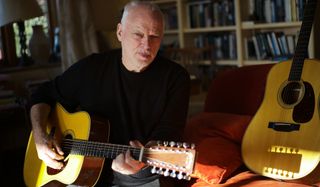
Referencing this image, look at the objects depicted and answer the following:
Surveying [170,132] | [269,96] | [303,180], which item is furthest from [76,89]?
[303,180]

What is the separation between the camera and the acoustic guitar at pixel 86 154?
4.06 ft

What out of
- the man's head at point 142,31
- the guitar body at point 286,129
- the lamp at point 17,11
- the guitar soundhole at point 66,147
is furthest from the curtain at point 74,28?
the guitar body at point 286,129

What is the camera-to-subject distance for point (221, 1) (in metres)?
3.76

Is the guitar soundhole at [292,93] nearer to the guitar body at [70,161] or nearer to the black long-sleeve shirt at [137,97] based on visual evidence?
the black long-sleeve shirt at [137,97]

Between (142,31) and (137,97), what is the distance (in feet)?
0.89

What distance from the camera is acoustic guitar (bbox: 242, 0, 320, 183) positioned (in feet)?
4.96

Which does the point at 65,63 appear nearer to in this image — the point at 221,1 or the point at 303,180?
the point at 221,1

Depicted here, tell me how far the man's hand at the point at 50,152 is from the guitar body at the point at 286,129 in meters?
0.76

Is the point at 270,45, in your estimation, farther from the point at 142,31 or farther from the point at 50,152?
the point at 50,152

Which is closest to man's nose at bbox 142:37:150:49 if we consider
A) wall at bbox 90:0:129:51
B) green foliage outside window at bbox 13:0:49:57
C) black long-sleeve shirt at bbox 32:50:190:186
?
black long-sleeve shirt at bbox 32:50:190:186

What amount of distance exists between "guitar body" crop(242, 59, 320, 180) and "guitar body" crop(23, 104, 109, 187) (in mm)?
619

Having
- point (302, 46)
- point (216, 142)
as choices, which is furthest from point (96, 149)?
point (302, 46)

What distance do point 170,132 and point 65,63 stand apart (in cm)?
180

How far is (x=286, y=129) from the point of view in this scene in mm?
1590
